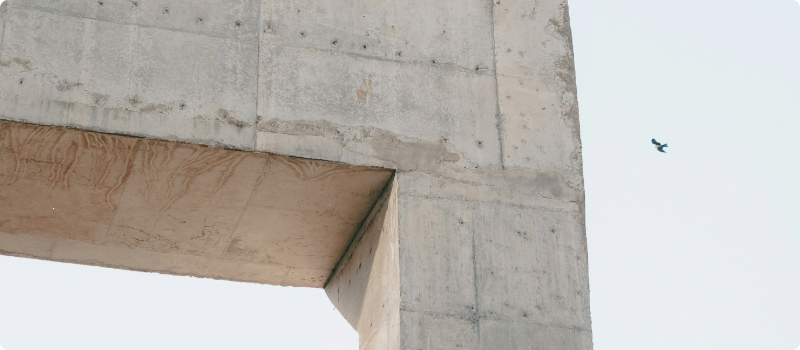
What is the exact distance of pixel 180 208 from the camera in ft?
27.8

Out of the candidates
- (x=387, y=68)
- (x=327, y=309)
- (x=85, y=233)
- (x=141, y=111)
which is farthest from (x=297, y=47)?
(x=327, y=309)

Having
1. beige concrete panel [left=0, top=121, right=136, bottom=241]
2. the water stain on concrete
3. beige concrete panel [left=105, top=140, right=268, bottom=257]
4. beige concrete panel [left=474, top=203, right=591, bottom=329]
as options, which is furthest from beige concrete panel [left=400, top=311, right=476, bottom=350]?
beige concrete panel [left=0, top=121, right=136, bottom=241]

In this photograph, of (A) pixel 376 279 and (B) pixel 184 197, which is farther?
(A) pixel 376 279

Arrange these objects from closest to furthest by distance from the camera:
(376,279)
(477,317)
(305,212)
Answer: (477,317) → (376,279) → (305,212)

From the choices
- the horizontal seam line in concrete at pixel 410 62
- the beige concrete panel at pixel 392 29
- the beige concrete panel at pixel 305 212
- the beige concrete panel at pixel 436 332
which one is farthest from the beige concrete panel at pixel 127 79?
the beige concrete panel at pixel 436 332

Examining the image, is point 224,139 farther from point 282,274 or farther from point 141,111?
point 282,274

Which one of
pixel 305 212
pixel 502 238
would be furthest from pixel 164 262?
pixel 502 238

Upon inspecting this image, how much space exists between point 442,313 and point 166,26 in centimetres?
298

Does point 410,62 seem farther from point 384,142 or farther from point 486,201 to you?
point 486,201

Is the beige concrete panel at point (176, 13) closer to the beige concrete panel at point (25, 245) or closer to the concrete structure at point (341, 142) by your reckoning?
the concrete structure at point (341, 142)

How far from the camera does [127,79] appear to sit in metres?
7.50

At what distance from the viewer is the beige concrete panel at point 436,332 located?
7387 mm

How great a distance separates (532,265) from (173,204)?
292cm

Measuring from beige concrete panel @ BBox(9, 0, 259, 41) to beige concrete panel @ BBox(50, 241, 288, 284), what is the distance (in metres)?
2.43
